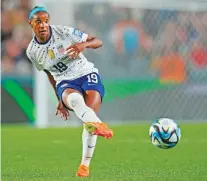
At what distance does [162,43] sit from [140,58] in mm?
649

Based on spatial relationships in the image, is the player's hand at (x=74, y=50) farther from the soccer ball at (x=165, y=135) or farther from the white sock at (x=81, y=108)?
the soccer ball at (x=165, y=135)

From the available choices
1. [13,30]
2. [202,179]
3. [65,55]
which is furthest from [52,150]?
[13,30]

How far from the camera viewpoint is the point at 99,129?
8680 millimetres

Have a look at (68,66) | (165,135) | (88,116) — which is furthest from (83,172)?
(68,66)

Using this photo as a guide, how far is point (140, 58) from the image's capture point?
66.6 feet

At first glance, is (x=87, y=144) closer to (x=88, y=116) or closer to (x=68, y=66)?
(x=88, y=116)

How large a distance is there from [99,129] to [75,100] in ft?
1.93

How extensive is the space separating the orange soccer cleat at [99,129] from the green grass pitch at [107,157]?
49 centimetres

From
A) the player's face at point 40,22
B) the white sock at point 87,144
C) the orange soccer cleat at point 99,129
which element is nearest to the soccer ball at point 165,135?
the white sock at point 87,144

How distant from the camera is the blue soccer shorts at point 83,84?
959 cm

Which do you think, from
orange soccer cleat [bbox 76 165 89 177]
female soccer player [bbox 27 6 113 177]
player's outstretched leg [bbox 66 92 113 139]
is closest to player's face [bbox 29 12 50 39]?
female soccer player [bbox 27 6 113 177]

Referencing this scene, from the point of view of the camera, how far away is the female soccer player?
30.5 feet

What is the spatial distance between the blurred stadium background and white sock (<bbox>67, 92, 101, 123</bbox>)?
10453 millimetres

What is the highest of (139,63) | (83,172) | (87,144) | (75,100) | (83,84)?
(139,63)
